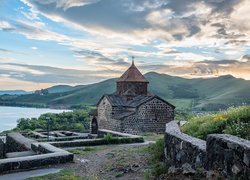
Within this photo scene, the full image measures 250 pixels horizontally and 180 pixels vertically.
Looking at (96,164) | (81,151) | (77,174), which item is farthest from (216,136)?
(81,151)

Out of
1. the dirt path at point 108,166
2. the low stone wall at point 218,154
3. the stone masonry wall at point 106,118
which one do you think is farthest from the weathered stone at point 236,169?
the stone masonry wall at point 106,118

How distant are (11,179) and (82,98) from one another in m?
190

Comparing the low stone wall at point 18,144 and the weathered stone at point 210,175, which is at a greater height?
the weathered stone at point 210,175

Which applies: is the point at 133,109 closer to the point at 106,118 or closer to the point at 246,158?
the point at 106,118

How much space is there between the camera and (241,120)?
936cm

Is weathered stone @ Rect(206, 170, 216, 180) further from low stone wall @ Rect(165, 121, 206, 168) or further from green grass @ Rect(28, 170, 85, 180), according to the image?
green grass @ Rect(28, 170, 85, 180)

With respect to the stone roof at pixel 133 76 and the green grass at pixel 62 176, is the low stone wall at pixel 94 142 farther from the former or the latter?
the stone roof at pixel 133 76

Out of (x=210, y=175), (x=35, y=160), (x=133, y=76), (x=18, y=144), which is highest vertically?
(x=133, y=76)

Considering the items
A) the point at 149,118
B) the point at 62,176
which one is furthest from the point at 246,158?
the point at 149,118

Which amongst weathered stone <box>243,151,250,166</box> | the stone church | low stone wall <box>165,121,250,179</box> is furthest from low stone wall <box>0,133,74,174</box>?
the stone church

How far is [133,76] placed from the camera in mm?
36438

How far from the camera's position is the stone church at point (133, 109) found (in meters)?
31.9

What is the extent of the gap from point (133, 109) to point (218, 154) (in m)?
26.7

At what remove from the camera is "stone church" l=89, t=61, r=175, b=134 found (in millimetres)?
31938
